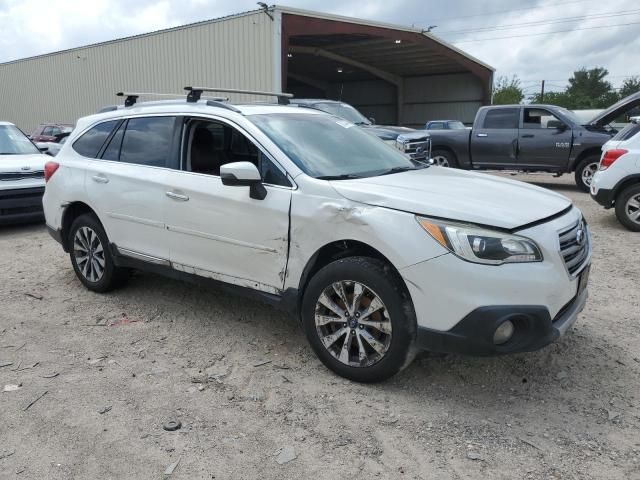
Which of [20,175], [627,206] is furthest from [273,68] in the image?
[627,206]

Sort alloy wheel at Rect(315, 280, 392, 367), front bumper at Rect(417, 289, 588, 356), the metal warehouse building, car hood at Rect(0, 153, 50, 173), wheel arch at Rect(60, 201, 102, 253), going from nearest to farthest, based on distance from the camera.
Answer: front bumper at Rect(417, 289, 588, 356)
alloy wheel at Rect(315, 280, 392, 367)
wheel arch at Rect(60, 201, 102, 253)
car hood at Rect(0, 153, 50, 173)
the metal warehouse building

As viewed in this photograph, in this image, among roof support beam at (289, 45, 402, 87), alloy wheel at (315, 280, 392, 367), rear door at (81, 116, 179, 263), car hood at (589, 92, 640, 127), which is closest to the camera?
alloy wheel at (315, 280, 392, 367)

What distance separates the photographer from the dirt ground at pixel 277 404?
2764 mm

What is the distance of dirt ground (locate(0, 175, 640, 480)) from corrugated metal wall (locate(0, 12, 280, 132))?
14.4m

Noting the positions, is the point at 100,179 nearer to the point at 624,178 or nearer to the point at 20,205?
the point at 20,205

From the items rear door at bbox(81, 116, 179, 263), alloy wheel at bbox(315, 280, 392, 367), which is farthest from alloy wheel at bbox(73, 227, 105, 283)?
alloy wheel at bbox(315, 280, 392, 367)

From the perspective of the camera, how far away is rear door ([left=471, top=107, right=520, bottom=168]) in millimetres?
12375

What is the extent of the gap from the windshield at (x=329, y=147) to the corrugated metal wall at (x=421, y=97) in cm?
2891

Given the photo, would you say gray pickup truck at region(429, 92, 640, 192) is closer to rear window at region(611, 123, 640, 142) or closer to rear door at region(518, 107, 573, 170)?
rear door at region(518, 107, 573, 170)

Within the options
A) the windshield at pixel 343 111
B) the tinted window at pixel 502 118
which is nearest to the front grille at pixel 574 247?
the windshield at pixel 343 111

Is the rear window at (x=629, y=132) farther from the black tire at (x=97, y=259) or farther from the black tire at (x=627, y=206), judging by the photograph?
the black tire at (x=97, y=259)

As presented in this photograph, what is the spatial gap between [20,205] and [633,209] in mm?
8829

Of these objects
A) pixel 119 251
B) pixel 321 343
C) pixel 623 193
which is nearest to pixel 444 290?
pixel 321 343

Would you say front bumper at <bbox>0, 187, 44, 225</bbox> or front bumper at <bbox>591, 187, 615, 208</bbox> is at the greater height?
front bumper at <bbox>591, 187, 615, 208</bbox>
